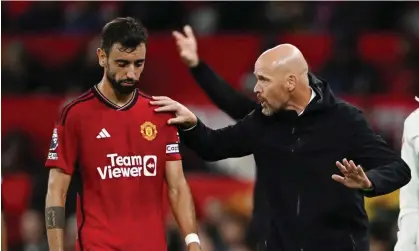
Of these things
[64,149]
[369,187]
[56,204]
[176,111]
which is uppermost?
[176,111]

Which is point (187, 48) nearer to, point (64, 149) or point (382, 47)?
point (64, 149)

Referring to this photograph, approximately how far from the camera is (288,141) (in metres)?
6.55

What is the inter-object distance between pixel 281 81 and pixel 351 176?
0.78 meters

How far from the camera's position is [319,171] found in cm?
648

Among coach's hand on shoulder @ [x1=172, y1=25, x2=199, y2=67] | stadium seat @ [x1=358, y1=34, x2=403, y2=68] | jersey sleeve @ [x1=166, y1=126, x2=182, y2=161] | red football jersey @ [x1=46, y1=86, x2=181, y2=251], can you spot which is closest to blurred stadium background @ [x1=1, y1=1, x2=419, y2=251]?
stadium seat @ [x1=358, y1=34, x2=403, y2=68]

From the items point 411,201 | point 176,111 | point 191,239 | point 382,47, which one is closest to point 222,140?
point 176,111

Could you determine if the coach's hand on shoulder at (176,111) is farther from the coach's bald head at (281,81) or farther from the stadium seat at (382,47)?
the stadium seat at (382,47)

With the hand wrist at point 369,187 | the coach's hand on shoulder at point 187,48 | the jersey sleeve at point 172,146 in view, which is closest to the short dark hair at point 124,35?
the jersey sleeve at point 172,146

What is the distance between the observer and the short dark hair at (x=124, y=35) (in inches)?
241

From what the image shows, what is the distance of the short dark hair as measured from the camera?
6.12m

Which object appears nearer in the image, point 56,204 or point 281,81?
point 56,204

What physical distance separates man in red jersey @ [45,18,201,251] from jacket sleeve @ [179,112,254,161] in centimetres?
49

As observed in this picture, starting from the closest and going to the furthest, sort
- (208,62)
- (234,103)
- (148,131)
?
(148,131) < (234,103) < (208,62)

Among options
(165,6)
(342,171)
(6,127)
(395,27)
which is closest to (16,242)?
(6,127)
